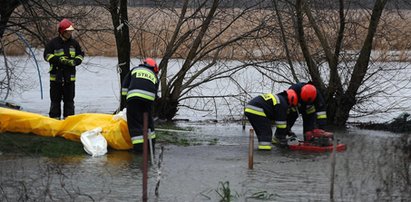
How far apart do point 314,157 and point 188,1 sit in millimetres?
5752

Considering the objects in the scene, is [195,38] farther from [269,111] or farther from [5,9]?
[269,111]

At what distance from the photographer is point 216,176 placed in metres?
9.92

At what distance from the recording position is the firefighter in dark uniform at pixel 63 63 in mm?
13062

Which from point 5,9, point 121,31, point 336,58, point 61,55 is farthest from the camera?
point 336,58

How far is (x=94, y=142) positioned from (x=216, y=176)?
230 centimetres

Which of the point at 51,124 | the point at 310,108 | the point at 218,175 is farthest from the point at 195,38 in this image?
the point at 218,175

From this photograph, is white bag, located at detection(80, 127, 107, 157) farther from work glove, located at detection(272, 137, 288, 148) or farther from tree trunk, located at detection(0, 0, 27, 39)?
tree trunk, located at detection(0, 0, 27, 39)

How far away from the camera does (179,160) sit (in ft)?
36.5

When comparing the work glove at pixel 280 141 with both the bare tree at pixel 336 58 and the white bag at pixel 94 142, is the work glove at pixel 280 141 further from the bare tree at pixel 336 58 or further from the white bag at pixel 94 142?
the bare tree at pixel 336 58

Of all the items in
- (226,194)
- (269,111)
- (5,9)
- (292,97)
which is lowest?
(226,194)

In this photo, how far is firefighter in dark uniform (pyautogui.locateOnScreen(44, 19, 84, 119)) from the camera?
42.9 feet

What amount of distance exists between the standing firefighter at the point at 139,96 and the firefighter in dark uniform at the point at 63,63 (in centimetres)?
226

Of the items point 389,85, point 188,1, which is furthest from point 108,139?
point 389,85

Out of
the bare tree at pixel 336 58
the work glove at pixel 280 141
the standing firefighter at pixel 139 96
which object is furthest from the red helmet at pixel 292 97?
the bare tree at pixel 336 58
